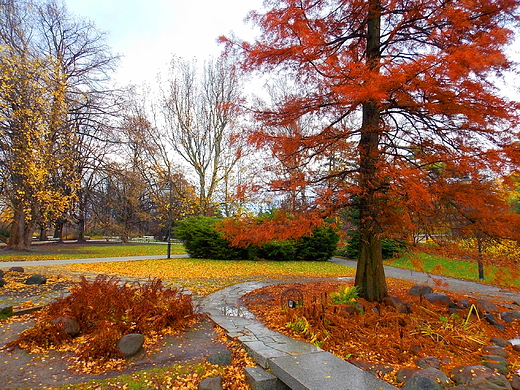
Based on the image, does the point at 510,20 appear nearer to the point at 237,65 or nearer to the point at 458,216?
the point at 458,216

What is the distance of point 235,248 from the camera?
48.9ft

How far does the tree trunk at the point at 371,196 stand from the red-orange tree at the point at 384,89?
17 millimetres

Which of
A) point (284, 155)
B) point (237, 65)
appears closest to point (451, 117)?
point (284, 155)

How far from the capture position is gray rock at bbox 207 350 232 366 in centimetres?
360

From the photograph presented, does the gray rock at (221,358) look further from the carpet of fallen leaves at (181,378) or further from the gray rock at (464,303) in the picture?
the gray rock at (464,303)

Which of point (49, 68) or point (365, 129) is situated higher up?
point (49, 68)

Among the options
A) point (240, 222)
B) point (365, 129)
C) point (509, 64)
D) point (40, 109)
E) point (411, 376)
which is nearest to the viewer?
point (411, 376)

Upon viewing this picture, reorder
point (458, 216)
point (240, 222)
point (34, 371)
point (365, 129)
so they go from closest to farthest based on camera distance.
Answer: point (34, 371), point (458, 216), point (365, 129), point (240, 222)

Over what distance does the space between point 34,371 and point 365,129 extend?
17.2ft

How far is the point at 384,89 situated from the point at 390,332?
3024 mm

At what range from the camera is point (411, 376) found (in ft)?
10.1

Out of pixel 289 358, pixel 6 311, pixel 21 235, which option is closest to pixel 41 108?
pixel 21 235

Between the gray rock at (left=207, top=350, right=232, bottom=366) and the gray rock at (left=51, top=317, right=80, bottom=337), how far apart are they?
182 centimetres

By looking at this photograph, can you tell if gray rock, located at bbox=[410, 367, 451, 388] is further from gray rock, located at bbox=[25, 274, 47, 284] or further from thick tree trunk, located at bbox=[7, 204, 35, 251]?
thick tree trunk, located at bbox=[7, 204, 35, 251]
